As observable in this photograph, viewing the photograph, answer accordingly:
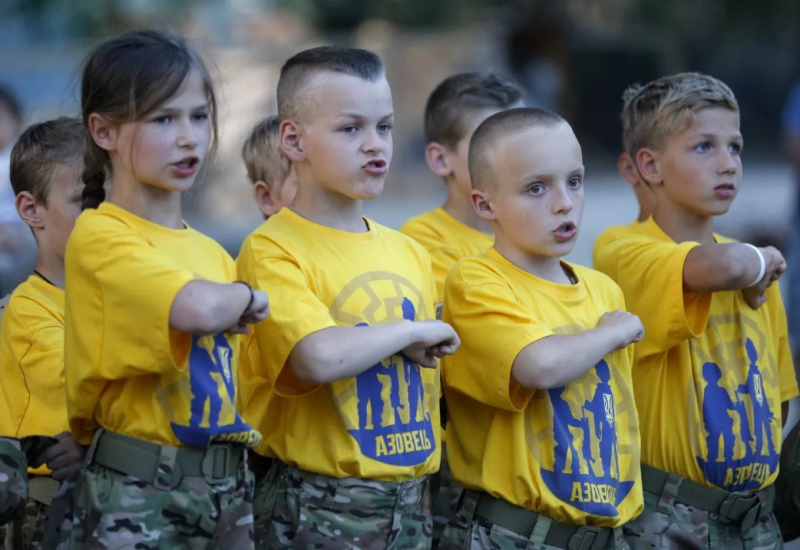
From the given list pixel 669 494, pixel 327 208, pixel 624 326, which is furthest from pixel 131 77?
pixel 669 494

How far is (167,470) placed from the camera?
3355 mm

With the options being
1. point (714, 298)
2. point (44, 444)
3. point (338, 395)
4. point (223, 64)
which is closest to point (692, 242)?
point (714, 298)

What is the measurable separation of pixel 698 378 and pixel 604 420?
0.58 metres

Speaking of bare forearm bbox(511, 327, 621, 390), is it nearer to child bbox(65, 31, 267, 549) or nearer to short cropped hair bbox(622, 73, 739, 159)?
child bbox(65, 31, 267, 549)

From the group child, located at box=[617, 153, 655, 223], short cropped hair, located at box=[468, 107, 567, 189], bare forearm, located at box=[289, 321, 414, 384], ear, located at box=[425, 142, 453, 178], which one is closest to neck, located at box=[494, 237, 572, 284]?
short cropped hair, located at box=[468, 107, 567, 189]

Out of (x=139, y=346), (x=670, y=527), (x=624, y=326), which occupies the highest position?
(x=624, y=326)

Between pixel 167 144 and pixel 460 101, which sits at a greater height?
pixel 460 101

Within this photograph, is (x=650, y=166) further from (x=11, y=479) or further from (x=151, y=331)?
(x=11, y=479)

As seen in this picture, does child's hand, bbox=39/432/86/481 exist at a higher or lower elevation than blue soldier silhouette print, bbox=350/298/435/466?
lower

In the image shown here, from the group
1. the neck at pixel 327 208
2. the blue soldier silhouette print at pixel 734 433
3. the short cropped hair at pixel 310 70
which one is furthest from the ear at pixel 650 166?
the neck at pixel 327 208

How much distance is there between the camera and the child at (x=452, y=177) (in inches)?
184

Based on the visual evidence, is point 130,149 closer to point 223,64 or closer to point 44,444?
point 44,444

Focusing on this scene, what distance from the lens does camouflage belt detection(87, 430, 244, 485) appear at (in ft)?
11.0

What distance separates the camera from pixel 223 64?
1769 cm
